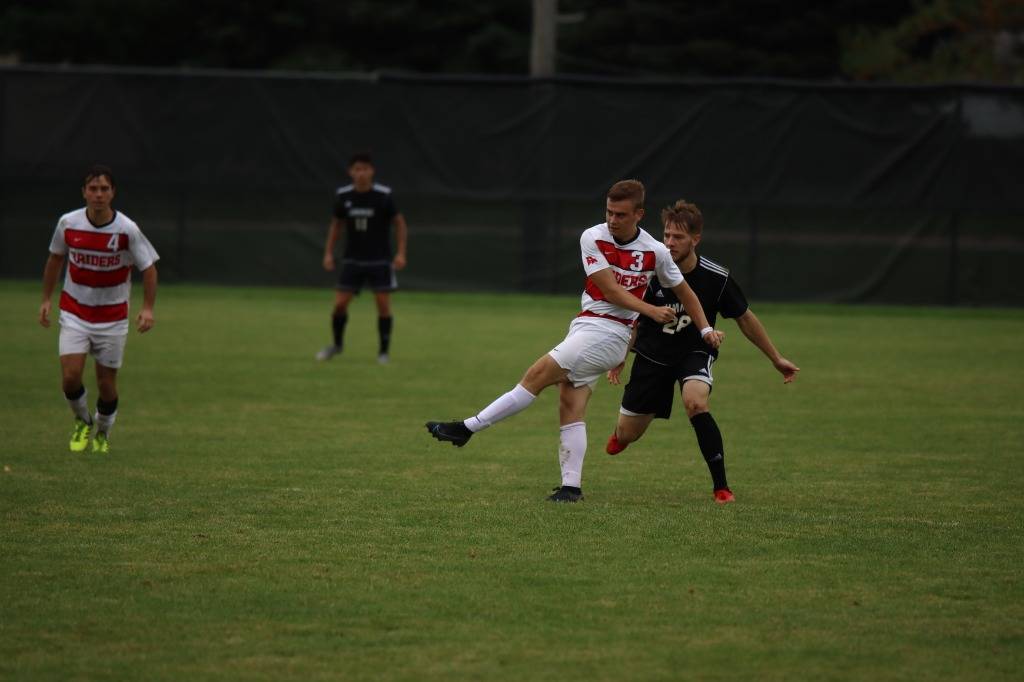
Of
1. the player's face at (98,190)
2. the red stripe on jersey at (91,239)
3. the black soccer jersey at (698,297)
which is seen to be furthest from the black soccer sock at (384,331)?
the black soccer jersey at (698,297)

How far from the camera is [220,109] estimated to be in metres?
24.1

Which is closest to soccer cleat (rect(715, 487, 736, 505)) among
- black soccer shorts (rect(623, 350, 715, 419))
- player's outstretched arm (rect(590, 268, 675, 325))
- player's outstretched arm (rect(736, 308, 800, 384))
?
black soccer shorts (rect(623, 350, 715, 419))

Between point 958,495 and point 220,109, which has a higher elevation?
point 220,109

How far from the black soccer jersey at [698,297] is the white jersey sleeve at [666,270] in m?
0.40

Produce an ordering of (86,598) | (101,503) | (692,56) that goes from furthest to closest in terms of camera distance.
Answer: (692,56) < (101,503) < (86,598)

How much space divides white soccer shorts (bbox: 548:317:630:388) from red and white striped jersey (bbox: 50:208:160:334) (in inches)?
121

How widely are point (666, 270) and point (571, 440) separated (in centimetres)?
105

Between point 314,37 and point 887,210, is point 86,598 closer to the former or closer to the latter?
point 887,210

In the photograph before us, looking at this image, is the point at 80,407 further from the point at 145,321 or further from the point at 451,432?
the point at 451,432

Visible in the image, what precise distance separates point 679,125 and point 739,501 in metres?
16.3

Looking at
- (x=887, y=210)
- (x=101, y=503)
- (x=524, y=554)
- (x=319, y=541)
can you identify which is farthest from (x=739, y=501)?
(x=887, y=210)

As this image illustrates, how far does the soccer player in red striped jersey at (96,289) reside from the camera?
9.14 meters

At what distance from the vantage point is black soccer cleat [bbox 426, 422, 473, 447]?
7.68 meters

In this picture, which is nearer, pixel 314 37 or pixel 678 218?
pixel 678 218
